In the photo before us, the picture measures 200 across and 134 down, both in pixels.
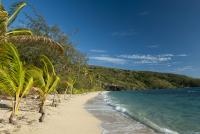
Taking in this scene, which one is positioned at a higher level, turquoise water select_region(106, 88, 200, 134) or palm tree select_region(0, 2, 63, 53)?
palm tree select_region(0, 2, 63, 53)

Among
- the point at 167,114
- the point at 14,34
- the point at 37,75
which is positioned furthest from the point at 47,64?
the point at 14,34

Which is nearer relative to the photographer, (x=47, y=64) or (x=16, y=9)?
(x=16, y=9)

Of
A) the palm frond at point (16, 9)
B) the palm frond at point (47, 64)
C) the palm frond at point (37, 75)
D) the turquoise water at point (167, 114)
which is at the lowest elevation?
the turquoise water at point (167, 114)

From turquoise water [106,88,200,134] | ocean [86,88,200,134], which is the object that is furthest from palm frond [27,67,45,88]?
turquoise water [106,88,200,134]

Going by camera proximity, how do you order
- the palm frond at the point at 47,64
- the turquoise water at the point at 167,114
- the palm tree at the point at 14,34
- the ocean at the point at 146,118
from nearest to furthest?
the palm tree at the point at 14,34 → the ocean at the point at 146,118 → the turquoise water at the point at 167,114 → the palm frond at the point at 47,64

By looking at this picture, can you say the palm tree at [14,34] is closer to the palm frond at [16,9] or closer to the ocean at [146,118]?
the palm frond at [16,9]

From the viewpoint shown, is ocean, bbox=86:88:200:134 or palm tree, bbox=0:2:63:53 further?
ocean, bbox=86:88:200:134

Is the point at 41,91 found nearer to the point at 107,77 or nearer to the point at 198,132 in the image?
the point at 198,132

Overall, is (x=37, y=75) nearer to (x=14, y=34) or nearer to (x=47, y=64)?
(x=14, y=34)

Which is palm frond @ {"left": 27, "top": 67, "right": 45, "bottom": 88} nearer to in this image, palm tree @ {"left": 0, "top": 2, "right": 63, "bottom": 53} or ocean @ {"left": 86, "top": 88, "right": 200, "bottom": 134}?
palm tree @ {"left": 0, "top": 2, "right": 63, "bottom": 53}

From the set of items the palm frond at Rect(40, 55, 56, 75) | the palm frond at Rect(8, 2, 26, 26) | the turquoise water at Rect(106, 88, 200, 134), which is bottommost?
the turquoise water at Rect(106, 88, 200, 134)

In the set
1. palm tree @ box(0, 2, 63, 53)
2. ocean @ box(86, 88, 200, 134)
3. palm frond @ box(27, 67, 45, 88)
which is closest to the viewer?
palm tree @ box(0, 2, 63, 53)

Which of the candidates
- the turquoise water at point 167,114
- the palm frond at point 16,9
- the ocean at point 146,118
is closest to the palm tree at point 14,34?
the palm frond at point 16,9

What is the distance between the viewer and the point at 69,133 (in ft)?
40.8
